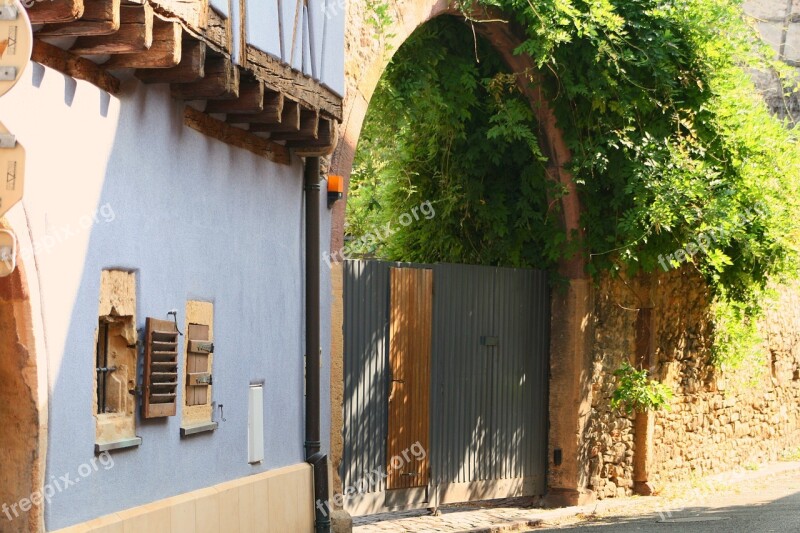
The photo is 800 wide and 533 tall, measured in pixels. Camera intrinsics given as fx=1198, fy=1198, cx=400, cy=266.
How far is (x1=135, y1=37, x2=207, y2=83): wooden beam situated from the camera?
629 cm

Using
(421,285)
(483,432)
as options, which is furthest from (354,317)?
(483,432)

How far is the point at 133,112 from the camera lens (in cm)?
634

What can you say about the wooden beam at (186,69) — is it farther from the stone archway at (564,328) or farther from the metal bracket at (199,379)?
the stone archway at (564,328)

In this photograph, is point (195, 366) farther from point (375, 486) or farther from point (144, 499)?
point (375, 486)

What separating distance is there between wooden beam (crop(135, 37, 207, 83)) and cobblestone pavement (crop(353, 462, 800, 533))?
16.4 feet

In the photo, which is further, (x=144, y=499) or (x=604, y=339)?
(x=604, y=339)

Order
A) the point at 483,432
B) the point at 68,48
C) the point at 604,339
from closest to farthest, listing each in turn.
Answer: the point at 68,48 < the point at 483,432 < the point at 604,339

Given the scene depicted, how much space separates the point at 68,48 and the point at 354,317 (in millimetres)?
4887

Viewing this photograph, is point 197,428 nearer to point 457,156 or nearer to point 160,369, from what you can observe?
point 160,369
